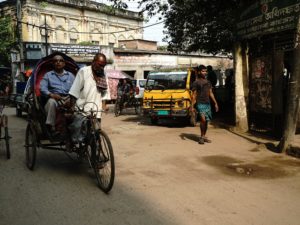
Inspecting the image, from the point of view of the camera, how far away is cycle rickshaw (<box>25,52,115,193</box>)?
16.6 ft

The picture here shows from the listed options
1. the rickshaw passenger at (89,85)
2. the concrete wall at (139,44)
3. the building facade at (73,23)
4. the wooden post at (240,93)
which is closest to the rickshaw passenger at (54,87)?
the rickshaw passenger at (89,85)

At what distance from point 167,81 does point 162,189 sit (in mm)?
8079

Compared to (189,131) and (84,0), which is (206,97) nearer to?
(189,131)

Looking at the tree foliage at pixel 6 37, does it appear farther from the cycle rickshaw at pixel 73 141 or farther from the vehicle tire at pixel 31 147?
the vehicle tire at pixel 31 147

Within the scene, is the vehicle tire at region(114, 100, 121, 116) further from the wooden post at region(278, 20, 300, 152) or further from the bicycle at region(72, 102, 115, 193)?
the bicycle at region(72, 102, 115, 193)

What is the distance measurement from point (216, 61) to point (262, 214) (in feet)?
123

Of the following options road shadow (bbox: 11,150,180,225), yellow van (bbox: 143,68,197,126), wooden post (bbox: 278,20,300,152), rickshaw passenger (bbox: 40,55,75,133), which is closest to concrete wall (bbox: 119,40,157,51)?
yellow van (bbox: 143,68,197,126)

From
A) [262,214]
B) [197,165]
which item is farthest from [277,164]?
[262,214]

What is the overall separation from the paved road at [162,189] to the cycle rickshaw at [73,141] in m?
0.27

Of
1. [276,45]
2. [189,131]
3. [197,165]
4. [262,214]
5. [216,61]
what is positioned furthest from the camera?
[216,61]

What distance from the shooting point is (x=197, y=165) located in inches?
259

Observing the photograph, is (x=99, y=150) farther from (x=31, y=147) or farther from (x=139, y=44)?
(x=139, y=44)

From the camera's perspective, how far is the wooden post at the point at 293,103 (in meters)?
7.26

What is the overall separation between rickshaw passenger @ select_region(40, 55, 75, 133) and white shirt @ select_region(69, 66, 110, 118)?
1.21 feet
